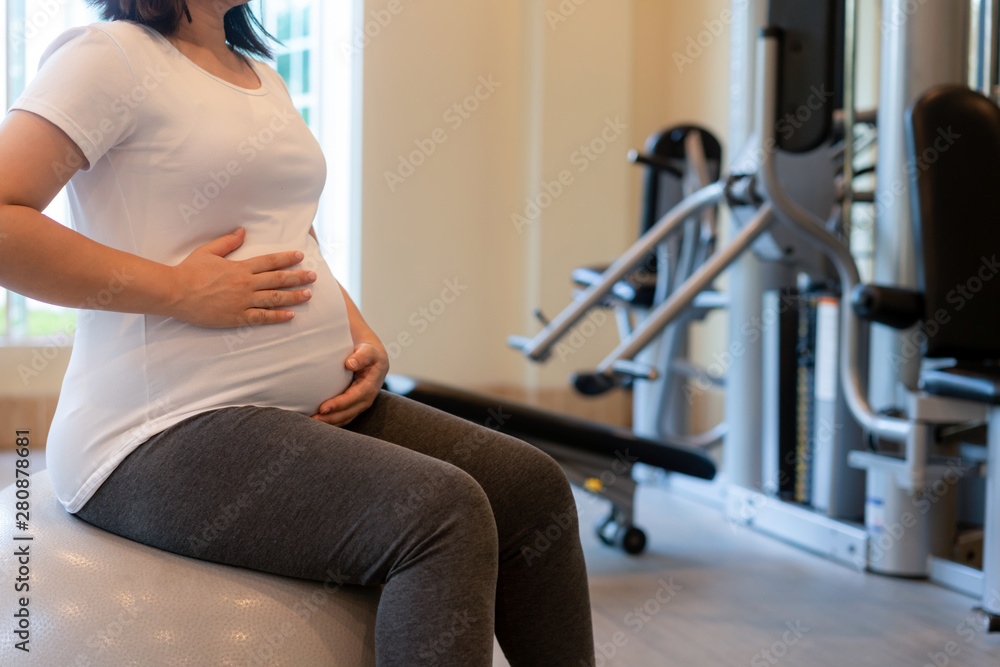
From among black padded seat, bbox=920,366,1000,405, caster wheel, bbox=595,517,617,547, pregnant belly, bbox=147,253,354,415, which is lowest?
caster wheel, bbox=595,517,617,547

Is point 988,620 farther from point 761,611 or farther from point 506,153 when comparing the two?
point 506,153

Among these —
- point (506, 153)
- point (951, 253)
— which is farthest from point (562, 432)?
point (506, 153)

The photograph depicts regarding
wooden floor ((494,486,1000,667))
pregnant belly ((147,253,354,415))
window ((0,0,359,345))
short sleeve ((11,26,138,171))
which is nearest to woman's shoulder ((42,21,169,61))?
short sleeve ((11,26,138,171))

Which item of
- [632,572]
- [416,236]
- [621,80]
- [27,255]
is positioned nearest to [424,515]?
[27,255]

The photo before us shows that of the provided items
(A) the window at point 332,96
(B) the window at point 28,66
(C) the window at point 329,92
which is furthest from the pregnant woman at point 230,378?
(A) the window at point 332,96

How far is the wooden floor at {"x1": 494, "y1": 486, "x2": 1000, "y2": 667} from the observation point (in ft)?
5.28

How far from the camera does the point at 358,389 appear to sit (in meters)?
1.00

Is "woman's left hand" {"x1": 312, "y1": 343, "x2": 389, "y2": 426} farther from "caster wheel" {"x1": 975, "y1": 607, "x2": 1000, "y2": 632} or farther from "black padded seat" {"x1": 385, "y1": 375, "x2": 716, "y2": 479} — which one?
"caster wheel" {"x1": 975, "y1": 607, "x2": 1000, "y2": 632}

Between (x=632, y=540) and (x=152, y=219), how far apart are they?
5.57ft

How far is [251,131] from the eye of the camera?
0.91 meters

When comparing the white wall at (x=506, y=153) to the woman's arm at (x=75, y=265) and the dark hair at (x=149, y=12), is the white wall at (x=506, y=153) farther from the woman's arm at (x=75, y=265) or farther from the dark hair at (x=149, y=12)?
the woman's arm at (x=75, y=265)

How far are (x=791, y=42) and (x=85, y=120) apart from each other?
1886 mm

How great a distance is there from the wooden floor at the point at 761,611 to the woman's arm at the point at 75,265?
994mm

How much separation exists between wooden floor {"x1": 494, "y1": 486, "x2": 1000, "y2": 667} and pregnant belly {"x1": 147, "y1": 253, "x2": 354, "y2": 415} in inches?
33.7
